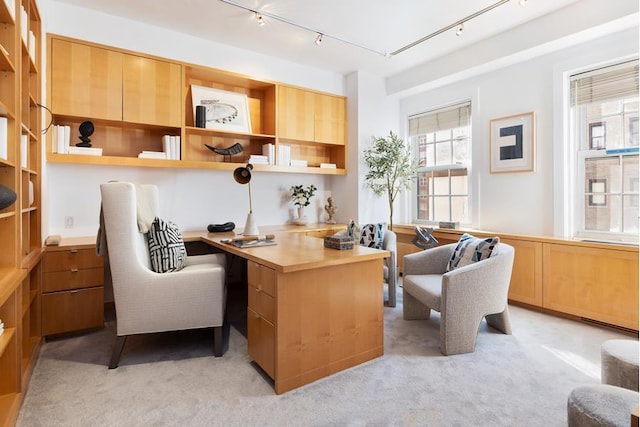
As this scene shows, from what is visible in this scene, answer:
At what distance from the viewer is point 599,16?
2.82 metres

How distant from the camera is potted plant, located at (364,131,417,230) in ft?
14.5

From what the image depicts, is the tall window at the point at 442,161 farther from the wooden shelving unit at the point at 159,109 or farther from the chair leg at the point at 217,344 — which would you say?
the chair leg at the point at 217,344

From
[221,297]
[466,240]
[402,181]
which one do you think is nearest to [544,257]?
[466,240]

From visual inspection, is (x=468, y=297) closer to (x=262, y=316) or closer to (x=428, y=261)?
(x=428, y=261)

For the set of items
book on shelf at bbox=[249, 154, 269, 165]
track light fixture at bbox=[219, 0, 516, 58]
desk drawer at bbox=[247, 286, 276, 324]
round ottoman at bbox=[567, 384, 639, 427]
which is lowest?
round ottoman at bbox=[567, 384, 639, 427]

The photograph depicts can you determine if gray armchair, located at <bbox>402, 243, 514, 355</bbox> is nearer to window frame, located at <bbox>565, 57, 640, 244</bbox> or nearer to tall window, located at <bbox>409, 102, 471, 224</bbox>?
window frame, located at <bbox>565, 57, 640, 244</bbox>

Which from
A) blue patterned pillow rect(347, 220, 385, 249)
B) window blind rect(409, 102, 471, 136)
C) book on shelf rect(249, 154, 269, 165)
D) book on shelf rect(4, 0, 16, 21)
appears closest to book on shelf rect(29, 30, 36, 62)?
book on shelf rect(4, 0, 16, 21)

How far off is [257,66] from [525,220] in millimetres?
3533

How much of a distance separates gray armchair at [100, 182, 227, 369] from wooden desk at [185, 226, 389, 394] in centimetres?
32

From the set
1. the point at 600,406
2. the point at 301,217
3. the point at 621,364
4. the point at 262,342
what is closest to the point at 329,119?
the point at 301,217

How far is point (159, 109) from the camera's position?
3354 mm

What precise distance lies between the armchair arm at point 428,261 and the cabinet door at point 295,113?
2.13 meters

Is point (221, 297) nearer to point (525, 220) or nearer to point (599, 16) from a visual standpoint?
point (525, 220)

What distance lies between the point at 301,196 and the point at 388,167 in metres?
1.22
